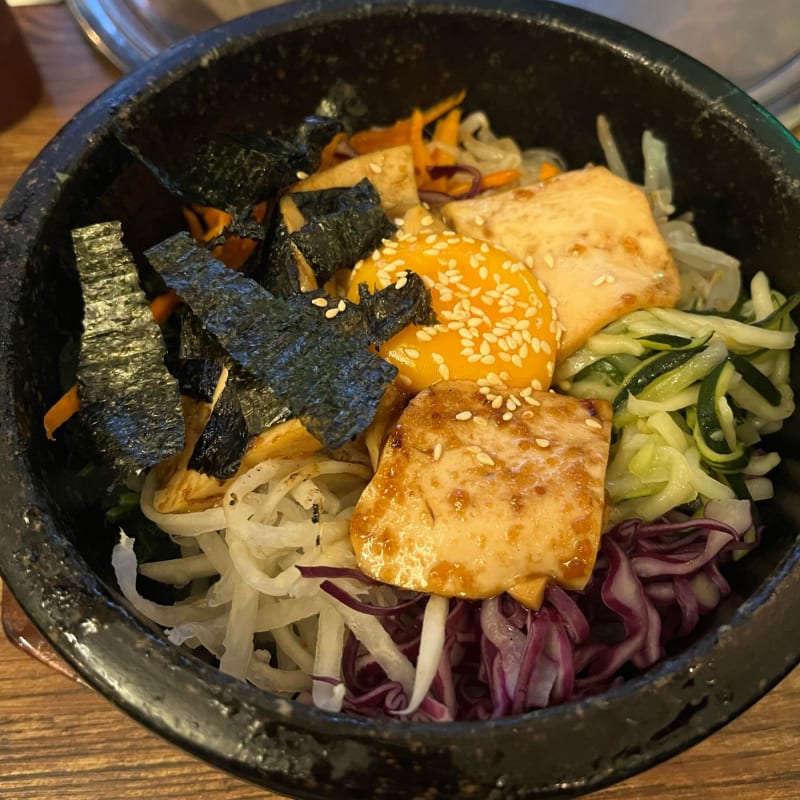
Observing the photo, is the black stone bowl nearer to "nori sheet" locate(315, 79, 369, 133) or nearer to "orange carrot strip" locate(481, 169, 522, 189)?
"nori sheet" locate(315, 79, 369, 133)

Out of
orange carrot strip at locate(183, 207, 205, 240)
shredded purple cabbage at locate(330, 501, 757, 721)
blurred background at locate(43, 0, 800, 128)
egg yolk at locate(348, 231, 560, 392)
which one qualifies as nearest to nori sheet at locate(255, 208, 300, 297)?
egg yolk at locate(348, 231, 560, 392)

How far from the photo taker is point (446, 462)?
1531 mm

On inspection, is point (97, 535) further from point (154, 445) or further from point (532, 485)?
point (532, 485)

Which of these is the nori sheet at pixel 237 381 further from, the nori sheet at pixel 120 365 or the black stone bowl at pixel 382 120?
the black stone bowl at pixel 382 120

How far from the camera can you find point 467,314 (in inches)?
69.2

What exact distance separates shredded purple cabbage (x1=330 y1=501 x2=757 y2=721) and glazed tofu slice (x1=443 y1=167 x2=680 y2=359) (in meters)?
0.53

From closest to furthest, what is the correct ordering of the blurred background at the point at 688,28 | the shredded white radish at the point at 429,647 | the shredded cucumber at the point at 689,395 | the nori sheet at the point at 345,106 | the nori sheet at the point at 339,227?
the shredded white radish at the point at 429,647, the shredded cucumber at the point at 689,395, the nori sheet at the point at 339,227, the nori sheet at the point at 345,106, the blurred background at the point at 688,28

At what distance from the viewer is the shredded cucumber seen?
1638 mm

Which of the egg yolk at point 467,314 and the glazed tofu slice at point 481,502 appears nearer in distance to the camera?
the glazed tofu slice at point 481,502

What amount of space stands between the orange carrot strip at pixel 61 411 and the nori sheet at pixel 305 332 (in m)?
0.30

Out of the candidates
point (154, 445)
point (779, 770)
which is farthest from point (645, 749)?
point (154, 445)

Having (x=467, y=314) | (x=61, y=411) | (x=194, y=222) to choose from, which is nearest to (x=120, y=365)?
(x=61, y=411)

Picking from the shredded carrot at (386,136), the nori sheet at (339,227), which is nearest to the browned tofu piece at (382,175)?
the nori sheet at (339,227)

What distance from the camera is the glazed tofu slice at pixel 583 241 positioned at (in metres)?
1.83
